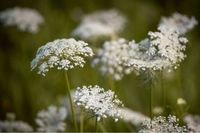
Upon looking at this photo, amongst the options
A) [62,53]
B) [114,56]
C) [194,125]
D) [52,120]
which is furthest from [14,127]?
[194,125]

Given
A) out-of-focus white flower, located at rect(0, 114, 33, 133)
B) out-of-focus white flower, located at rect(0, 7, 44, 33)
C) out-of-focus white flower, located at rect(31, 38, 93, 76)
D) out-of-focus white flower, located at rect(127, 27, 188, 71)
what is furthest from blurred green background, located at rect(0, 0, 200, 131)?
out-of-focus white flower, located at rect(31, 38, 93, 76)

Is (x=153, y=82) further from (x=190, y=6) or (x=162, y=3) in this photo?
(x=162, y=3)

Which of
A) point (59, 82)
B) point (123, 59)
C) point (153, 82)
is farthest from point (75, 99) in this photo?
point (59, 82)

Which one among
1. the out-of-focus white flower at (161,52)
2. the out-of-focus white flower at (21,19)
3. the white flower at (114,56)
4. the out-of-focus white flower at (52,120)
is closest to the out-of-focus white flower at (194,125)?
the out-of-focus white flower at (161,52)

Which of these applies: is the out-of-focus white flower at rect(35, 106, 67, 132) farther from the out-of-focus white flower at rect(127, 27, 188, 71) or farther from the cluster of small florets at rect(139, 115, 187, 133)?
the cluster of small florets at rect(139, 115, 187, 133)

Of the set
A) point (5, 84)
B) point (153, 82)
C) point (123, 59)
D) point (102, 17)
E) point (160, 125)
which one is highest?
point (102, 17)

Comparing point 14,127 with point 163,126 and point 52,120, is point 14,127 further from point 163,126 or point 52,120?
point 163,126
